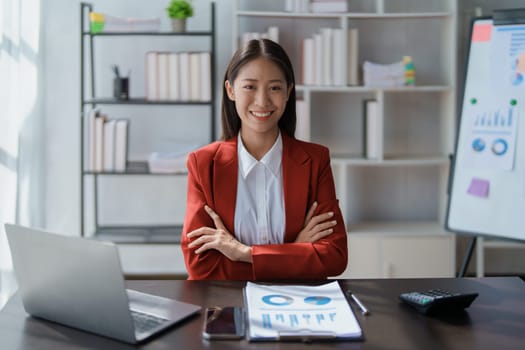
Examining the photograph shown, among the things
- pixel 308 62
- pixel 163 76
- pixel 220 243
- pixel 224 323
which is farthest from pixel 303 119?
pixel 224 323

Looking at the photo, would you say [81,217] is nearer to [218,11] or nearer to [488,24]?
[218,11]

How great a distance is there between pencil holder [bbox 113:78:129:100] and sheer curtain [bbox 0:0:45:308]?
434 millimetres

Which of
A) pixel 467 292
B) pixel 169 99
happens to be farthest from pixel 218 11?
pixel 467 292

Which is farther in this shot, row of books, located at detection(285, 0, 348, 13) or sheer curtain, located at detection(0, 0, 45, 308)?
row of books, located at detection(285, 0, 348, 13)

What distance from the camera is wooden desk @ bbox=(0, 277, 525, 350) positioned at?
1296mm

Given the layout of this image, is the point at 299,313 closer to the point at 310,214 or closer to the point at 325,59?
the point at 310,214

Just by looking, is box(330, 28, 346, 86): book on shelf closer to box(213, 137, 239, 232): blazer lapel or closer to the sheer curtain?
Answer: the sheer curtain

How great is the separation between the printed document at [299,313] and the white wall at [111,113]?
8.25 ft

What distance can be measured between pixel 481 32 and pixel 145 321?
2.12m

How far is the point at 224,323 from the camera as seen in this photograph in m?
1.38

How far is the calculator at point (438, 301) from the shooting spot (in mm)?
1459

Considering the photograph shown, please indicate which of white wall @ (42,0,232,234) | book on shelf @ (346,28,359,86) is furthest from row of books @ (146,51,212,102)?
book on shelf @ (346,28,359,86)

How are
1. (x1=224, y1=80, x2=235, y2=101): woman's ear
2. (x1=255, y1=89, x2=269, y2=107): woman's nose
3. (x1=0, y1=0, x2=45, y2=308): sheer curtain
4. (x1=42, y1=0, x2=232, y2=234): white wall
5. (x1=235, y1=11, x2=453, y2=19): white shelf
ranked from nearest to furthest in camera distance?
(x1=255, y1=89, x2=269, y2=107): woman's nose < (x1=224, y1=80, x2=235, y2=101): woman's ear < (x1=0, y1=0, x2=45, y2=308): sheer curtain < (x1=235, y1=11, x2=453, y2=19): white shelf < (x1=42, y1=0, x2=232, y2=234): white wall

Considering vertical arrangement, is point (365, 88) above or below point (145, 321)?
above
